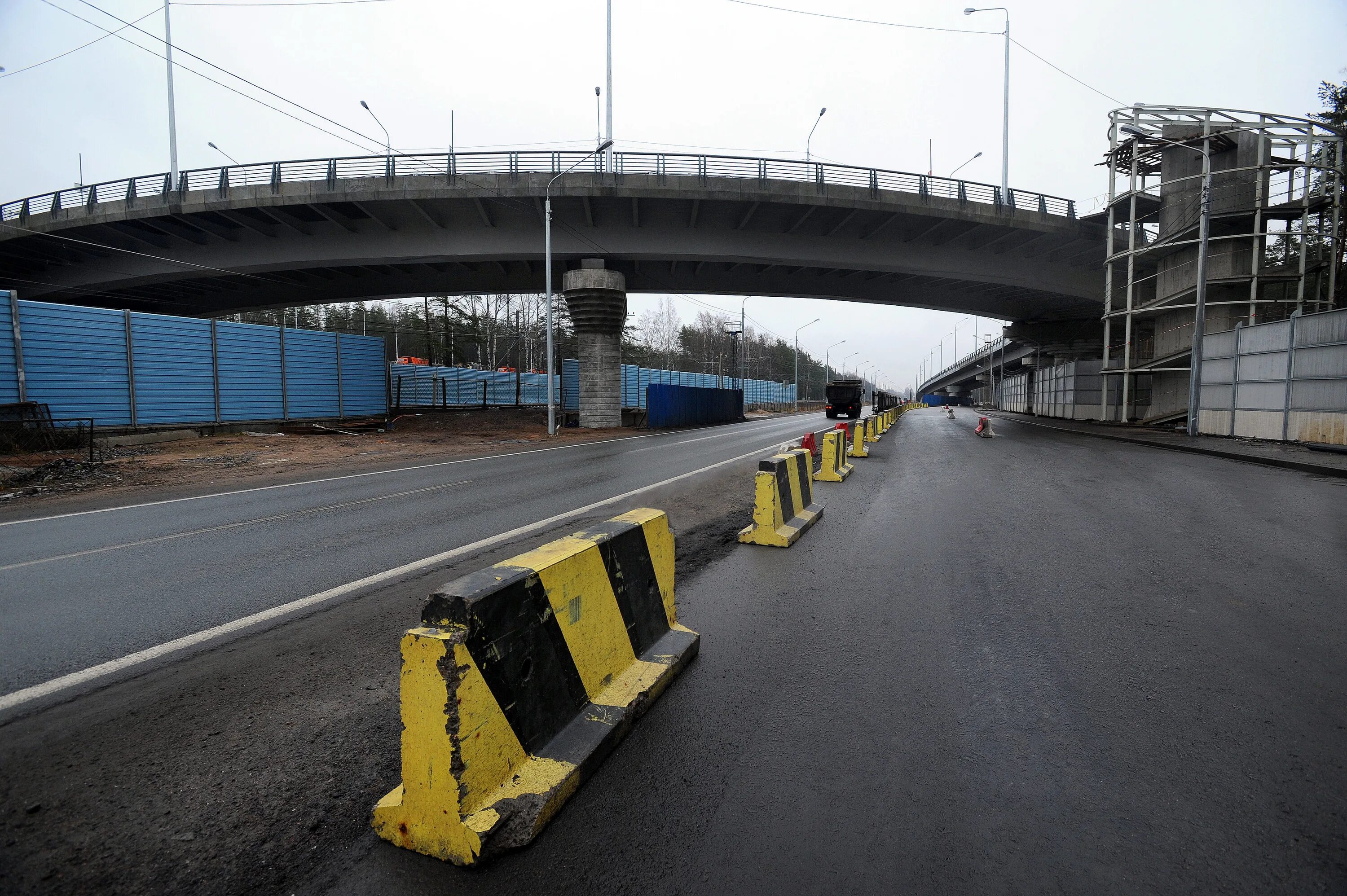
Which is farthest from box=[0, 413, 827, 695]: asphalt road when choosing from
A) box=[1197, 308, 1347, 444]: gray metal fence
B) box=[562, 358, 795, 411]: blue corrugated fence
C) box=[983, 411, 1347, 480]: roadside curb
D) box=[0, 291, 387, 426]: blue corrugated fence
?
box=[562, 358, 795, 411]: blue corrugated fence

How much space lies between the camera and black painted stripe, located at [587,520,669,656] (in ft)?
9.87

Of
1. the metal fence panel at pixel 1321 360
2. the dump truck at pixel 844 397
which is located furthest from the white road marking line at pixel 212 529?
the dump truck at pixel 844 397

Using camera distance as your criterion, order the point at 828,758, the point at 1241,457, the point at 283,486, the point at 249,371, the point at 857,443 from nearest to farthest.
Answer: the point at 828,758, the point at 283,486, the point at 1241,457, the point at 857,443, the point at 249,371

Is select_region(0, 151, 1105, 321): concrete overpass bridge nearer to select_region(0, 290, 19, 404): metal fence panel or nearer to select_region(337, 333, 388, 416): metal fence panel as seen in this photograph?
select_region(337, 333, 388, 416): metal fence panel

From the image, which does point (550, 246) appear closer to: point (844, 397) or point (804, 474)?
point (804, 474)

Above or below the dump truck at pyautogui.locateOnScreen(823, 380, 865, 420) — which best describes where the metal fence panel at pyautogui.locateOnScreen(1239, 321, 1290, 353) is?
above

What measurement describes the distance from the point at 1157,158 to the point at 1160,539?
30.3 meters

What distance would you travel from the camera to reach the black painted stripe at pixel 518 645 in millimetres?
1970

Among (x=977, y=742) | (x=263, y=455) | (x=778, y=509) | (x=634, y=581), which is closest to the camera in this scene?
(x=977, y=742)

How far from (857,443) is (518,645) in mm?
14052

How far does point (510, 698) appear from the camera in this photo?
2156 mm

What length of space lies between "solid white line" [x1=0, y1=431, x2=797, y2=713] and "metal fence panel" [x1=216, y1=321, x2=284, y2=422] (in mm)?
19114

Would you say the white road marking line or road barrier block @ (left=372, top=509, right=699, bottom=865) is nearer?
road barrier block @ (left=372, top=509, right=699, bottom=865)

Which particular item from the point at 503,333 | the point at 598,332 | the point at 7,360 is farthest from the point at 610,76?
the point at 503,333
